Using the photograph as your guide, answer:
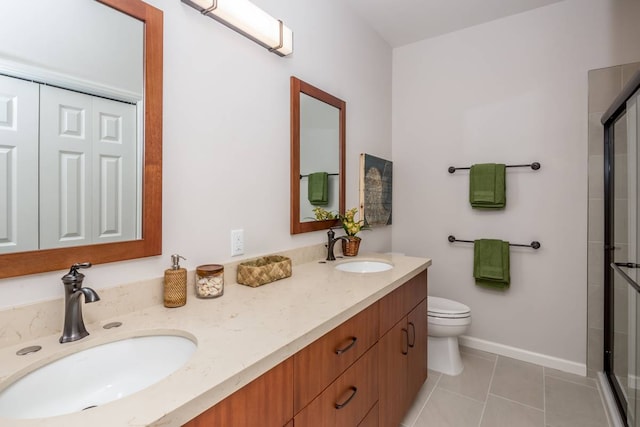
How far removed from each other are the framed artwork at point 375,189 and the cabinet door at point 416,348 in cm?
80

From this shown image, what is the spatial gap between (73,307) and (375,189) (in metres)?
2.08

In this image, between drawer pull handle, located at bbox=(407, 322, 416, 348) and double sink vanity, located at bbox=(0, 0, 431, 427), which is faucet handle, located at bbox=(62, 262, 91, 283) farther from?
drawer pull handle, located at bbox=(407, 322, 416, 348)

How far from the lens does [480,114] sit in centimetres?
252

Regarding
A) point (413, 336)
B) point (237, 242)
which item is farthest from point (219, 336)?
point (413, 336)

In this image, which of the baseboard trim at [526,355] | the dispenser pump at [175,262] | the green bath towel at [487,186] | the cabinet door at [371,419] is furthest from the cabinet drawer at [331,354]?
the baseboard trim at [526,355]

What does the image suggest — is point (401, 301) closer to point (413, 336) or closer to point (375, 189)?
point (413, 336)

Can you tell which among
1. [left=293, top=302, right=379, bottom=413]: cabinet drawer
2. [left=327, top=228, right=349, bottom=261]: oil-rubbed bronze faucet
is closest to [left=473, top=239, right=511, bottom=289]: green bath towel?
[left=327, top=228, right=349, bottom=261]: oil-rubbed bronze faucet

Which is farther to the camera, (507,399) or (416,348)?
(507,399)

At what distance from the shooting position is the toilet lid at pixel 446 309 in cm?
213

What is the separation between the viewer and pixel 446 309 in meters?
2.23

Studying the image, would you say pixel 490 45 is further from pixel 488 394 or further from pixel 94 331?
pixel 94 331

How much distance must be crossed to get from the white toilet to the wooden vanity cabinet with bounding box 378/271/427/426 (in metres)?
0.27

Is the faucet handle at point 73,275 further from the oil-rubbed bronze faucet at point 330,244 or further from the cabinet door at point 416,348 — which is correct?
the cabinet door at point 416,348

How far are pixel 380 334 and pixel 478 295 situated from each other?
5.12 feet
